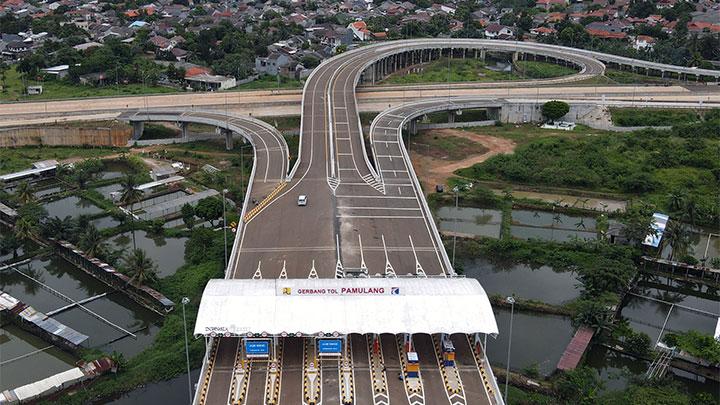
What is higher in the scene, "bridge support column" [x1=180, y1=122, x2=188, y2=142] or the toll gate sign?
"bridge support column" [x1=180, y1=122, x2=188, y2=142]

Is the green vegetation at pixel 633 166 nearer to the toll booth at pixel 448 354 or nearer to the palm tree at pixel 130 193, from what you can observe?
the toll booth at pixel 448 354

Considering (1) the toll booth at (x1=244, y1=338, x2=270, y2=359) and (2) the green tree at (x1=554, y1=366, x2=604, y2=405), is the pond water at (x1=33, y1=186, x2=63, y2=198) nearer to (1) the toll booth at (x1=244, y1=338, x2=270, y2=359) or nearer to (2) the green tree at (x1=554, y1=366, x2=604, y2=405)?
(1) the toll booth at (x1=244, y1=338, x2=270, y2=359)

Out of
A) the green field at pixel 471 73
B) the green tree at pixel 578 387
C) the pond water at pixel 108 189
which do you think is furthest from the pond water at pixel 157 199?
the green field at pixel 471 73

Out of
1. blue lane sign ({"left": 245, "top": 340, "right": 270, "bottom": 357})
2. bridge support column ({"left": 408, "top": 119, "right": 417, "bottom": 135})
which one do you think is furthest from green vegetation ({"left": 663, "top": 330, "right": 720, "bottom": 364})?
bridge support column ({"left": 408, "top": 119, "right": 417, "bottom": 135})

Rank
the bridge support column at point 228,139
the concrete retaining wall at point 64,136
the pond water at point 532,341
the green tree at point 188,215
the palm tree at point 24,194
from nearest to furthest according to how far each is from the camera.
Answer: the pond water at point 532,341
the green tree at point 188,215
the palm tree at point 24,194
the concrete retaining wall at point 64,136
the bridge support column at point 228,139

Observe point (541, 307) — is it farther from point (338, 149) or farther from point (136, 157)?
point (136, 157)

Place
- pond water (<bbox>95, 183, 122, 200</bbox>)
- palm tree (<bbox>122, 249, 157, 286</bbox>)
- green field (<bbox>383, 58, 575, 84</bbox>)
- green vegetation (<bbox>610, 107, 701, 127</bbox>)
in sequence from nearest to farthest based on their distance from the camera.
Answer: palm tree (<bbox>122, 249, 157, 286</bbox>)
pond water (<bbox>95, 183, 122, 200</bbox>)
green vegetation (<bbox>610, 107, 701, 127</bbox>)
green field (<bbox>383, 58, 575, 84</bbox>)
